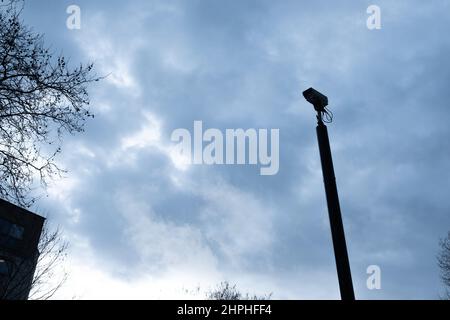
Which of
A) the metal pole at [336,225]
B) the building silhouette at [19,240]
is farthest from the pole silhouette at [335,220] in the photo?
the building silhouette at [19,240]

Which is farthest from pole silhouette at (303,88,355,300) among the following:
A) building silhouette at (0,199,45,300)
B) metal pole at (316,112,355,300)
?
building silhouette at (0,199,45,300)

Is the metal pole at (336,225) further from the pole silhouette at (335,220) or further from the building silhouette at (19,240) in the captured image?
the building silhouette at (19,240)

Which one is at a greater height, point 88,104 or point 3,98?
point 88,104

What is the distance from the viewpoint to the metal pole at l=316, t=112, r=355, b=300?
4145 millimetres

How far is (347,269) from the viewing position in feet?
13.8

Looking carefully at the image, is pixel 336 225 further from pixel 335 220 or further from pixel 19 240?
pixel 19 240
